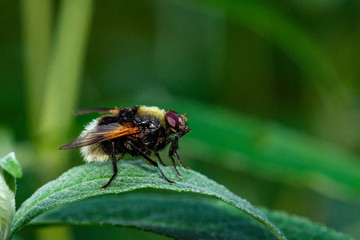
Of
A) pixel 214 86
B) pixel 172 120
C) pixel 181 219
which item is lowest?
pixel 181 219

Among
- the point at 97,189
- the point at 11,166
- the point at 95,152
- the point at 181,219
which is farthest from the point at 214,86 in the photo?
the point at 11,166

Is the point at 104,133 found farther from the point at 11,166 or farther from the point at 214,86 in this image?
the point at 214,86

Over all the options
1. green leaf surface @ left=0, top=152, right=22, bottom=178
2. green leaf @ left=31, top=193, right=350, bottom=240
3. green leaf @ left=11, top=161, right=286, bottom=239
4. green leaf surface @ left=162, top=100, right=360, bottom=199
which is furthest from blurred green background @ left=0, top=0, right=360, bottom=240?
green leaf surface @ left=0, top=152, right=22, bottom=178

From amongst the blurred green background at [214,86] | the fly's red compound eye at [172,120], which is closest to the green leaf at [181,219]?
the fly's red compound eye at [172,120]

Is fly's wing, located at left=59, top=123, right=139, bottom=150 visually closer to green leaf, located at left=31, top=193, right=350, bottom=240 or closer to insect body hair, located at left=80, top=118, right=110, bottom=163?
insect body hair, located at left=80, top=118, right=110, bottom=163

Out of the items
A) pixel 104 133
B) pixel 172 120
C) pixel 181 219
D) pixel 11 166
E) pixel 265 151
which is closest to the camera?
pixel 11 166

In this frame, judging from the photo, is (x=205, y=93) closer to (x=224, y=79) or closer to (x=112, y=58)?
(x=224, y=79)

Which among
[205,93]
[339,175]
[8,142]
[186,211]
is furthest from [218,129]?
[205,93]
